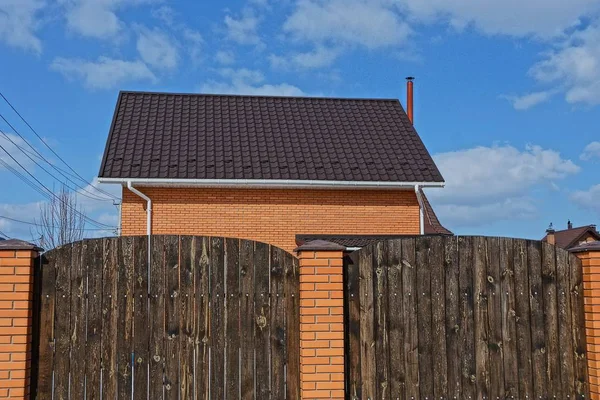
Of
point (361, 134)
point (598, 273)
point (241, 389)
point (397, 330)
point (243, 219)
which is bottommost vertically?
point (241, 389)

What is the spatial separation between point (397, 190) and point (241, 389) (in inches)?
299

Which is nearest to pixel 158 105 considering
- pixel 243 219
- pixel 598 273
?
pixel 243 219

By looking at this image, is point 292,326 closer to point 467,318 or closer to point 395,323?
point 395,323

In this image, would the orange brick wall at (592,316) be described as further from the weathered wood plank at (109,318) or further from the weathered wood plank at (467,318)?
the weathered wood plank at (109,318)

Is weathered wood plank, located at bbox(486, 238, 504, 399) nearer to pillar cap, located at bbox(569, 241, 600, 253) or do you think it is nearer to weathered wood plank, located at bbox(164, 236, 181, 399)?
pillar cap, located at bbox(569, 241, 600, 253)

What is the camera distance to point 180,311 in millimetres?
4945

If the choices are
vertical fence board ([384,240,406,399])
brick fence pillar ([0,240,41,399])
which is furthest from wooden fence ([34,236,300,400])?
vertical fence board ([384,240,406,399])

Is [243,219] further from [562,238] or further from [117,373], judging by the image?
[562,238]

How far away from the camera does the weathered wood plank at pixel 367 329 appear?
5.06m

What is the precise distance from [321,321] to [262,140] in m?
8.42

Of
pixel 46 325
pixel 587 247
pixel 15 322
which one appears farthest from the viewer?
pixel 587 247

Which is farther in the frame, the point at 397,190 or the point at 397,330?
the point at 397,190

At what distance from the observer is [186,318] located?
4941 mm

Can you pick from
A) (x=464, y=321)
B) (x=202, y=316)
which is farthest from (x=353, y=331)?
(x=202, y=316)
